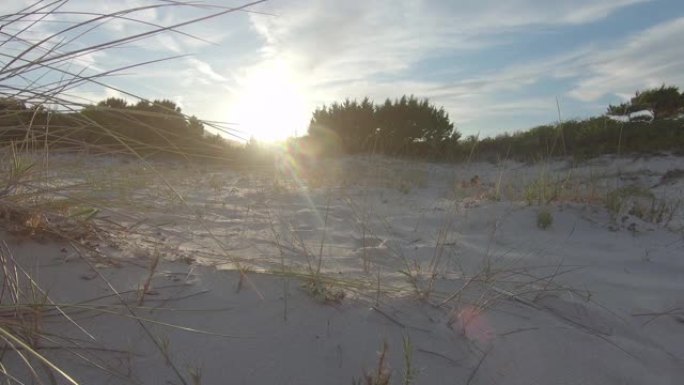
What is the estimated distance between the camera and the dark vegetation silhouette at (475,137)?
855 cm

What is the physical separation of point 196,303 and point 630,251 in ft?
6.90

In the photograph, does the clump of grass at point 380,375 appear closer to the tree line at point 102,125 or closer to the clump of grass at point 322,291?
the clump of grass at point 322,291

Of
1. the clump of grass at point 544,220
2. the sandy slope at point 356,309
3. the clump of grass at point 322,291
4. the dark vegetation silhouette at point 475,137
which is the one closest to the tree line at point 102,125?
the sandy slope at point 356,309

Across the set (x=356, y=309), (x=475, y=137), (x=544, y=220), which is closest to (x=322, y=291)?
(x=356, y=309)

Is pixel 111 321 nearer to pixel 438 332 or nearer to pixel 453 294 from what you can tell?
pixel 438 332

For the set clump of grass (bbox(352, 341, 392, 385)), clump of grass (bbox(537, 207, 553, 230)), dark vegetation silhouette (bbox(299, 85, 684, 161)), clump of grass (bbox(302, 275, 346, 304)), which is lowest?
clump of grass (bbox(352, 341, 392, 385))

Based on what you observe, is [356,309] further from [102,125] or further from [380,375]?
[102,125]

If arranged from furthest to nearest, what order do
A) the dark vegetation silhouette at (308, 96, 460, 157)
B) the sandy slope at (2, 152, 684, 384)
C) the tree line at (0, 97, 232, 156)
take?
the dark vegetation silhouette at (308, 96, 460, 157) → the tree line at (0, 97, 232, 156) → the sandy slope at (2, 152, 684, 384)

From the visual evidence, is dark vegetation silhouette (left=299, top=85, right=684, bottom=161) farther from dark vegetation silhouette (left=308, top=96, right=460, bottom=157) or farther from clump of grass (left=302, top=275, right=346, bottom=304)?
clump of grass (left=302, top=275, right=346, bottom=304)

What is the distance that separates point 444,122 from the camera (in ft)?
40.0

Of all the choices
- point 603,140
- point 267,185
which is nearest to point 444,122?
point 603,140

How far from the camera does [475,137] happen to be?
10.1m

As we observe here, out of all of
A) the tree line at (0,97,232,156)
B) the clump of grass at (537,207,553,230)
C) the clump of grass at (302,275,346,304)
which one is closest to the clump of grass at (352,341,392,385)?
the clump of grass at (302,275,346,304)

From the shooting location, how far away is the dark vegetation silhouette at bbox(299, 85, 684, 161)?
855 cm
